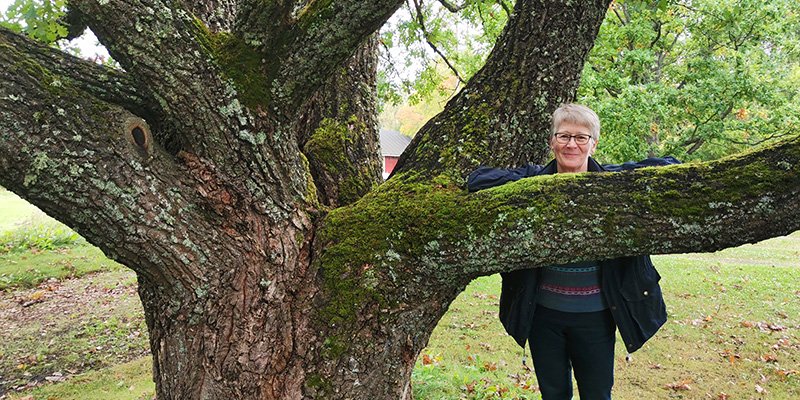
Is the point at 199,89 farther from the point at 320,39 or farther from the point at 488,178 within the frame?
the point at 488,178

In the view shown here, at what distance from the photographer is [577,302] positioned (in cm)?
285

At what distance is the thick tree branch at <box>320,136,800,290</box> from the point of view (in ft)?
6.42

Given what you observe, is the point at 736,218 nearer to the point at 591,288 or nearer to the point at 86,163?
the point at 591,288

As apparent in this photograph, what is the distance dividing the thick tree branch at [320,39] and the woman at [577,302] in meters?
0.93

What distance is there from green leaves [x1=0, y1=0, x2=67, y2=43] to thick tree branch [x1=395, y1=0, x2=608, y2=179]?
2.19 m

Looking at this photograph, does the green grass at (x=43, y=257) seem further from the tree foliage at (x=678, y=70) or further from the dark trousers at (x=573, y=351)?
the dark trousers at (x=573, y=351)

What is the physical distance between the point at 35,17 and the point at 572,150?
126 inches

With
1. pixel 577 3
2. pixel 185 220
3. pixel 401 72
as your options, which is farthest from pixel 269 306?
pixel 401 72

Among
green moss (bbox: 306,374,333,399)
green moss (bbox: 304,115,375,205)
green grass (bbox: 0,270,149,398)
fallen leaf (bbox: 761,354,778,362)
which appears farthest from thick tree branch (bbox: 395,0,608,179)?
fallen leaf (bbox: 761,354,778,362)

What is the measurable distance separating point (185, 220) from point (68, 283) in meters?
9.82

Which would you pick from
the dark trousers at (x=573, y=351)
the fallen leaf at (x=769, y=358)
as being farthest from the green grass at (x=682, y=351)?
the dark trousers at (x=573, y=351)

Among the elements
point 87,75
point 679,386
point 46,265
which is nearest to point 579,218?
point 87,75

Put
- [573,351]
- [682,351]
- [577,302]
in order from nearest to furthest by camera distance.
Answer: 1. [577,302]
2. [573,351]
3. [682,351]

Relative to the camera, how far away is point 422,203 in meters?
2.55
